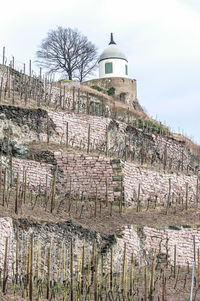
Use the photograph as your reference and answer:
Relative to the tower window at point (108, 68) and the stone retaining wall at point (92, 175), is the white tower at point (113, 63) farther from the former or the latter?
the stone retaining wall at point (92, 175)

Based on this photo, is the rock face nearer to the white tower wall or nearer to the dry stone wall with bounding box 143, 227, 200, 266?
the dry stone wall with bounding box 143, 227, 200, 266

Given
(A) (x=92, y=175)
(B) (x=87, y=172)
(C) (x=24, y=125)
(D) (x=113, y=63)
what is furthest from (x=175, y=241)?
(D) (x=113, y=63)

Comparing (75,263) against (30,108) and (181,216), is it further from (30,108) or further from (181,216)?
(30,108)

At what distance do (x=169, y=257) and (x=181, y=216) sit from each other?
88.0 inches

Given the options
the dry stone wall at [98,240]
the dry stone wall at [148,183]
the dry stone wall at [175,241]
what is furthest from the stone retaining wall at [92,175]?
the dry stone wall at [98,240]

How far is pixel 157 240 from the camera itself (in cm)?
1736

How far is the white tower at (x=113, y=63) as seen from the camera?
39.2 metres

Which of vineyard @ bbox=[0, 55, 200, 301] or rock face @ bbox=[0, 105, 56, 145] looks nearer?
vineyard @ bbox=[0, 55, 200, 301]

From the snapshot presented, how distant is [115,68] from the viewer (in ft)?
129

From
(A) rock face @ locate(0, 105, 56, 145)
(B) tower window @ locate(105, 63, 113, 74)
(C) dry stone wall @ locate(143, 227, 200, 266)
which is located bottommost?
(C) dry stone wall @ locate(143, 227, 200, 266)

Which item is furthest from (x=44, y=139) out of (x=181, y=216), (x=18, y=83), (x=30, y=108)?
(x=181, y=216)

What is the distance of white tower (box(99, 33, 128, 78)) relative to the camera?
39250 mm

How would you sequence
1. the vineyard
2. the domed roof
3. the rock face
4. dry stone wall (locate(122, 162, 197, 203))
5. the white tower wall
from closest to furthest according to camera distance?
the vineyard → dry stone wall (locate(122, 162, 197, 203)) → the rock face → the white tower wall → the domed roof

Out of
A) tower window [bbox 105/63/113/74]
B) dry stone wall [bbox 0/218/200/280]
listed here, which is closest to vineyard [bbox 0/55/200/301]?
dry stone wall [bbox 0/218/200/280]
